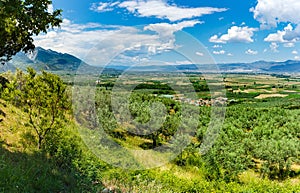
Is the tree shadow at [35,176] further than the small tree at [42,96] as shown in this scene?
No

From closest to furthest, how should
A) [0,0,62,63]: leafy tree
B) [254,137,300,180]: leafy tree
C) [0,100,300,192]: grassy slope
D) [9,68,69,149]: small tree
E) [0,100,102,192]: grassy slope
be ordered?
[0,0,62,63]: leafy tree < [0,100,102,192]: grassy slope < [0,100,300,192]: grassy slope < [9,68,69,149]: small tree < [254,137,300,180]: leafy tree

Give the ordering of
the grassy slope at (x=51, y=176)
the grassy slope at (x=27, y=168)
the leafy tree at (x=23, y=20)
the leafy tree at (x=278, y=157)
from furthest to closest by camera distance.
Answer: the leafy tree at (x=278, y=157)
the grassy slope at (x=51, y=176)
the grassy slope at (x=27, y=168)
the leafy tree at (x=23, y=20)

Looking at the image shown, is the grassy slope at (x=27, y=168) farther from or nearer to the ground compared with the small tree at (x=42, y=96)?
nearer to the ground

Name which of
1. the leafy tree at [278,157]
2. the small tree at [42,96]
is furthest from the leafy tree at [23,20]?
the leafy tree at [278,157]

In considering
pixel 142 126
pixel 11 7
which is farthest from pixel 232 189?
pixel 142 126

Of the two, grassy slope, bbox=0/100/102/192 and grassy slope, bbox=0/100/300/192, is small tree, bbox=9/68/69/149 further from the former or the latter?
grassy slope, bbox=0/100/300/192

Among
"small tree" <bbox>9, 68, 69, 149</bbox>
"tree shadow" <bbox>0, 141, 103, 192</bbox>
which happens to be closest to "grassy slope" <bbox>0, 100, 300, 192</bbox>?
"tree shadow" <bbox>0, 141, 103, 192</bbox>

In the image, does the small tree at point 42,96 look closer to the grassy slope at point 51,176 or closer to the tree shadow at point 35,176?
the grassy slope at point 51,176

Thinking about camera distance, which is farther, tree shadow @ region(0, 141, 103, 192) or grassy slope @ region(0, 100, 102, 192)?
grassy slope @ region(0, 100, 102, 192)

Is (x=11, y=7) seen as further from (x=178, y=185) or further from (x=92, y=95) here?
(x=92, y=95)
